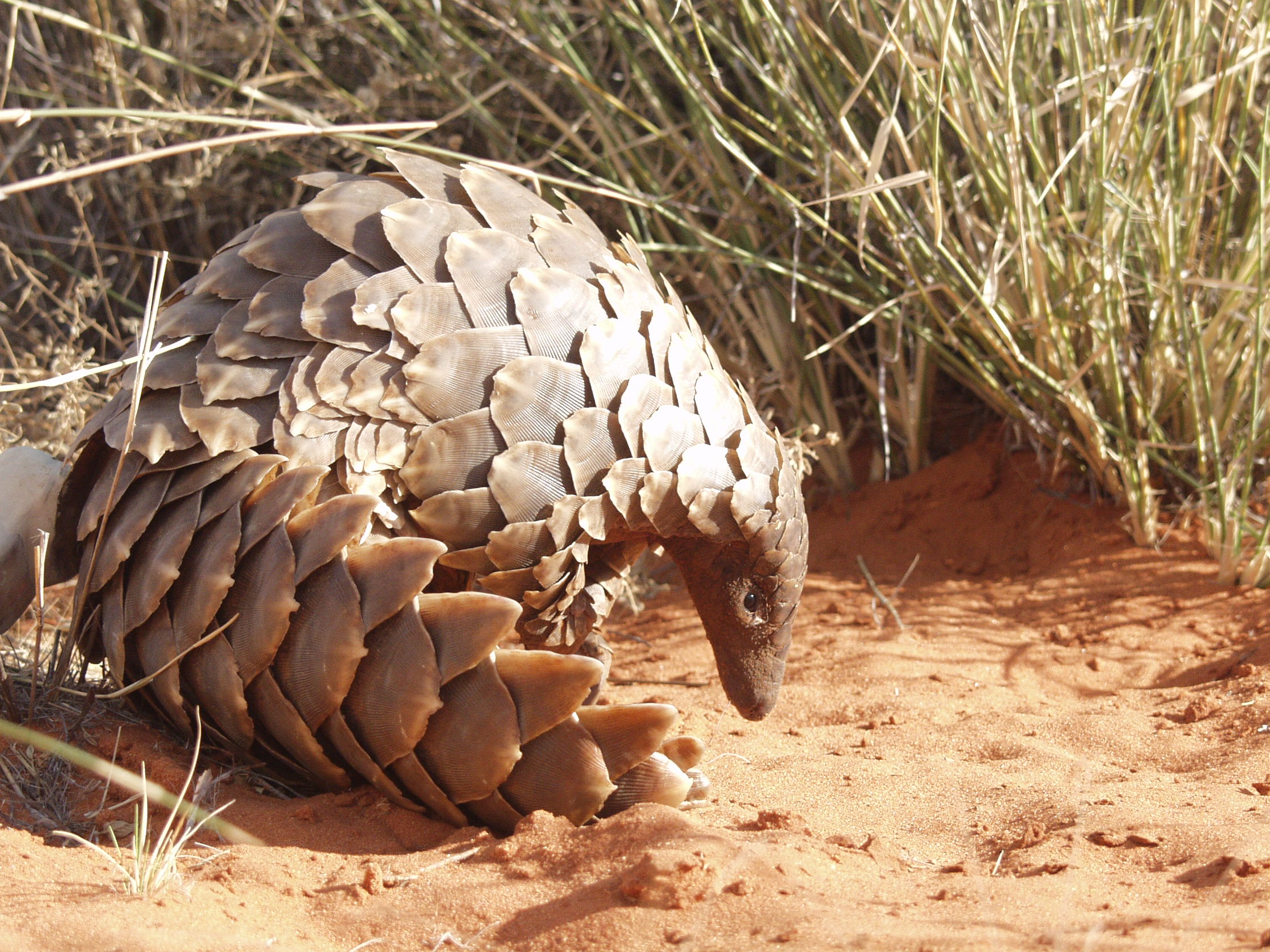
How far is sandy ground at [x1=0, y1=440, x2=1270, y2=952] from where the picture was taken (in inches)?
64.3

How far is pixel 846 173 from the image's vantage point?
10.8 feet

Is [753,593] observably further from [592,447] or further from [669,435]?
[592,447]

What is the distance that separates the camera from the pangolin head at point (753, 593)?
2557mm

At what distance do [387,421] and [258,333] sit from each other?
325 mm

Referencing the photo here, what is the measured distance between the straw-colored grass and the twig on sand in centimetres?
56

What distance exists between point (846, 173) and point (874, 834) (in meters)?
1.98

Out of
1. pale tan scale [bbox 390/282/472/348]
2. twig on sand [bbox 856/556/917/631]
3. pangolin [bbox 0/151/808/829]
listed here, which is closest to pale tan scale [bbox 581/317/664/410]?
pangolin [bbox 0/151/808/829]

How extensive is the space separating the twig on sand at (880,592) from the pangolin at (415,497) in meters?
1.00

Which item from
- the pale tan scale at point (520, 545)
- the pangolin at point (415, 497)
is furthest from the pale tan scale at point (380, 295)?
the pale tan scale at point (520, 545)

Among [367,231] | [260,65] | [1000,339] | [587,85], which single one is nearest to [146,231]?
[260,65]

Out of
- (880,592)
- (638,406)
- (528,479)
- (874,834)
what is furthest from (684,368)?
(880,592)

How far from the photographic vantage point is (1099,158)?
3.15m

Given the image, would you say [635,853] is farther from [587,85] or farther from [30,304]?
[30,304]

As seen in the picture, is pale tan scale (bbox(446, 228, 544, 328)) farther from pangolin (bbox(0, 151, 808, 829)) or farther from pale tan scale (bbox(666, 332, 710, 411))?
pale tan scale (bbox(666, 332, 710, 411))
